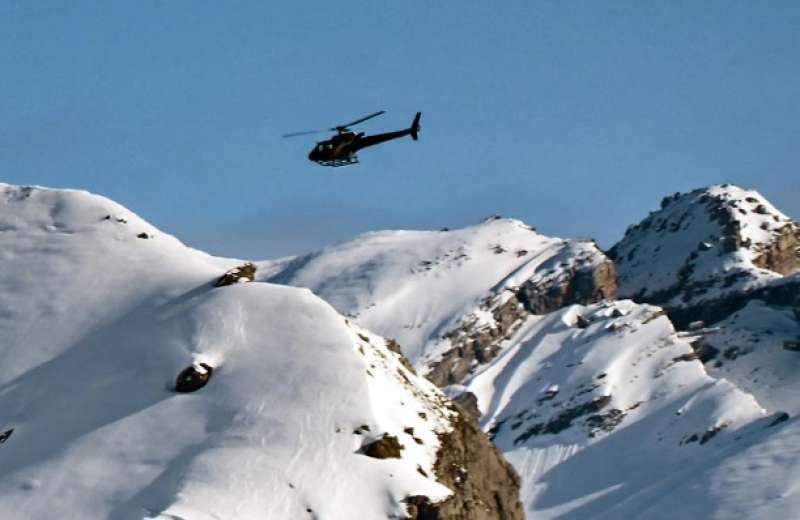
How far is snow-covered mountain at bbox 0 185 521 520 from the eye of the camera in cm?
12825

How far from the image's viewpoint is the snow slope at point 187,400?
128m

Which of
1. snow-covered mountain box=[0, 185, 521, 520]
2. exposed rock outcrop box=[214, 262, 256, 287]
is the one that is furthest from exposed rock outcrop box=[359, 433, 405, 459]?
exposed rock outcrop box=[214, 262, 256, 287]

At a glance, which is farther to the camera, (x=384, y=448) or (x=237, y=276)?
(x=237, y=276)

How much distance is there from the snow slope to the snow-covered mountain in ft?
0.48

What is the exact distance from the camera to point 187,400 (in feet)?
460

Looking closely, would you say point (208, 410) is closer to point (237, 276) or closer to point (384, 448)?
point (384, 448)

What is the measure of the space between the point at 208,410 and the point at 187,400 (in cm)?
255

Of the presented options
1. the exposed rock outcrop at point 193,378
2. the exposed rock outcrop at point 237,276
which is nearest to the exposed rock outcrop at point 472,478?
the exposed rock outcrop at point 193,378

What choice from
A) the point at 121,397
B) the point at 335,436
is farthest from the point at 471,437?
the point at 121,397

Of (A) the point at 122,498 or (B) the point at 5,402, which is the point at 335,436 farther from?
(B) the point at 5,402

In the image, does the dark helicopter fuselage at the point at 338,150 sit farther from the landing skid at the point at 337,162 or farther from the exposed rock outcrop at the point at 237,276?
the exposed rock outcrop at the point at 237,276

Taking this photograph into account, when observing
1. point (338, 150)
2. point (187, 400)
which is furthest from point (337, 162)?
point (187, 400)

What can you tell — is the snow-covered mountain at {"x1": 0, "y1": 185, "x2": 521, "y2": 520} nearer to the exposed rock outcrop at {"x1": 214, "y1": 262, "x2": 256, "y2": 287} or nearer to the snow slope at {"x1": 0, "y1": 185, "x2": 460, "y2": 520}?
Answer: the snow slope at {"x1": 0, "y1": 185, "x2": 460, "y2": 520}

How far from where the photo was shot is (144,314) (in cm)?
15575
